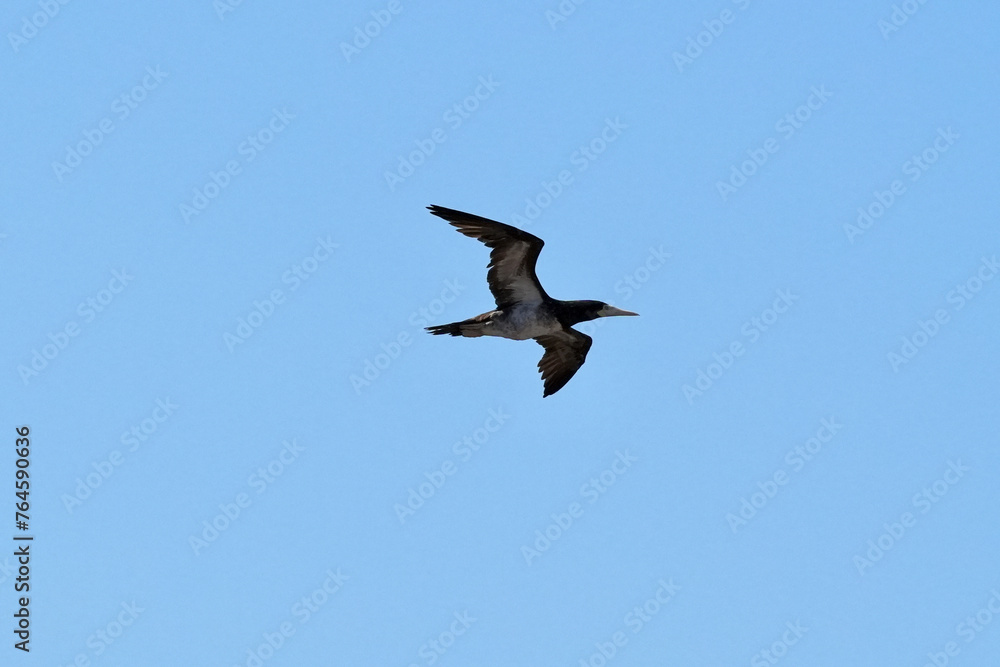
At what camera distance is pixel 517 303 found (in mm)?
24828

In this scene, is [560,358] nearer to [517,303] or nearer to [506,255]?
[517,303]

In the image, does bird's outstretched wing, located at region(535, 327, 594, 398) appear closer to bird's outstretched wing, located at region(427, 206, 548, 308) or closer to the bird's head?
the bird's head

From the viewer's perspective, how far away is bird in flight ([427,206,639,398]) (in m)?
23.5

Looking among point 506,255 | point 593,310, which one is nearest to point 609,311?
point 593,310

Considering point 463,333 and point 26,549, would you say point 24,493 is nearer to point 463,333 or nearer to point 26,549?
point 26,549

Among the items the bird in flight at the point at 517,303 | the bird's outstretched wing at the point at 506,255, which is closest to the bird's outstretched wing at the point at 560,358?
the bird in flight at the point at 517,303

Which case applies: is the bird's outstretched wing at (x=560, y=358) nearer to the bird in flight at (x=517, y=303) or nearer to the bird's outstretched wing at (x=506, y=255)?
the bird in flight at (x=517, y=303)

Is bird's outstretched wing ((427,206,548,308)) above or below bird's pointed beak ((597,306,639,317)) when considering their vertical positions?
below

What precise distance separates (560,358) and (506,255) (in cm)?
358

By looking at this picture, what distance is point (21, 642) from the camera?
23.9 meters

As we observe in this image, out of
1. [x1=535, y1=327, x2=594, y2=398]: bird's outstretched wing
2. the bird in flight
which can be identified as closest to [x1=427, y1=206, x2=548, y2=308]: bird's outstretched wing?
the bird in flight

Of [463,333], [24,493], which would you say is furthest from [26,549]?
[463,333]

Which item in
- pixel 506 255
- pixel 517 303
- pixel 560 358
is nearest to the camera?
pixel 506 255

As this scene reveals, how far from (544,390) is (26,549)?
35.3 feet
